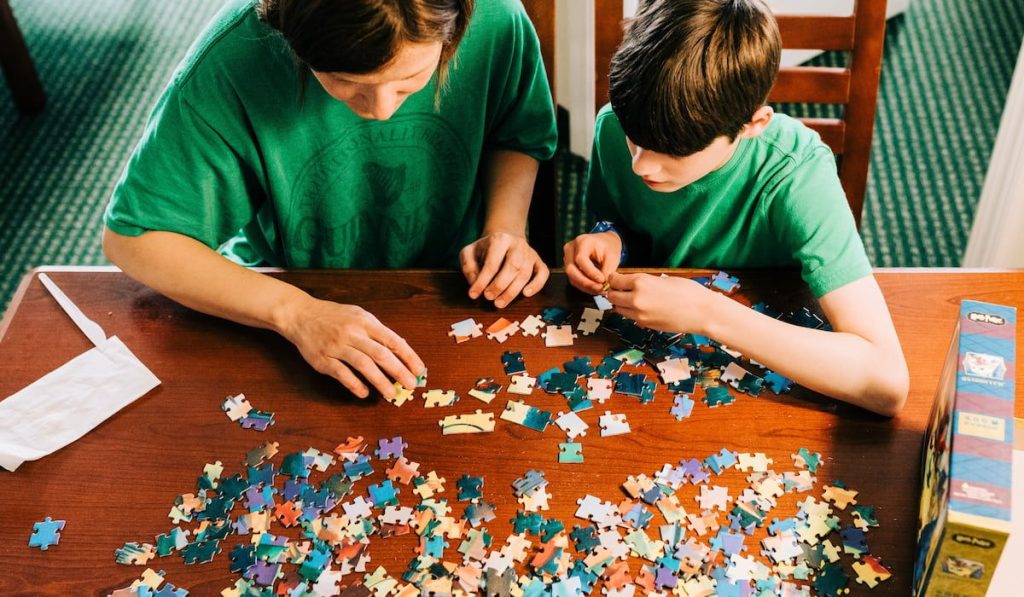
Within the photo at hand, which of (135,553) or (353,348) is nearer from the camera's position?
(135,553)

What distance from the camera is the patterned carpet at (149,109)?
8.85 feet

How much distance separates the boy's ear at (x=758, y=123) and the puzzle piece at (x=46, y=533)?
102 centimetres

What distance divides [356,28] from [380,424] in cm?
52

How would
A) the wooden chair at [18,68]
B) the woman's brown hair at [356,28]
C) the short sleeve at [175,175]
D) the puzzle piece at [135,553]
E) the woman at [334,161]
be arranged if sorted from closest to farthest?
the woman's brown hair at [356,28] < the puzzle piece at [135,553] < the woman at [334,161] < the short sleeve at [175,175] < the wooden chair at [18,68]

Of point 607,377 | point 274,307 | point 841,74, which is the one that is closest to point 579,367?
point 607,377

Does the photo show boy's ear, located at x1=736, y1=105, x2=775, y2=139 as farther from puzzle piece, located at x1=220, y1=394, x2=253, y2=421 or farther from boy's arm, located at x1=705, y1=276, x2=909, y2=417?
puzzle piece, located at x1=220, y1=394, x2=253, y2=421

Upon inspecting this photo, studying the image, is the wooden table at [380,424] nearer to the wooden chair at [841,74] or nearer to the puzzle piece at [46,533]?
the puzzle piece at [46,533]

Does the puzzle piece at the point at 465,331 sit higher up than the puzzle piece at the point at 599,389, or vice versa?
the puzzle piece at the point at 465,331

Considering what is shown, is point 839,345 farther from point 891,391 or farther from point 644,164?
point 644,164

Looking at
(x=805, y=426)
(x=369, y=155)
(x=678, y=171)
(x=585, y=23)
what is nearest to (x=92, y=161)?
(x=585, y=23)

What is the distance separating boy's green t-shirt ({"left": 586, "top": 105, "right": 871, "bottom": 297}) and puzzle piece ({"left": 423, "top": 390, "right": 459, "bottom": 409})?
1.56ft

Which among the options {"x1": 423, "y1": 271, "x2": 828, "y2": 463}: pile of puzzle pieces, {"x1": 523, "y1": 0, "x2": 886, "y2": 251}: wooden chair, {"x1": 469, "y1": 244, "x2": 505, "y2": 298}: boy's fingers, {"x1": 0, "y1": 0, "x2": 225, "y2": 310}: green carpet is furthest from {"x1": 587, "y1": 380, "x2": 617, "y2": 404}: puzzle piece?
{"x1": 0, "y1": 0, "x2": 225, "y2": 310}: green carpet

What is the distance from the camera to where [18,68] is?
3.05 metres

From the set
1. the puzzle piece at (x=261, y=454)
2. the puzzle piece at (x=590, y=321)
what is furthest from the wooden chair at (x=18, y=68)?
the puzzle piece at (x=590, y=321)
